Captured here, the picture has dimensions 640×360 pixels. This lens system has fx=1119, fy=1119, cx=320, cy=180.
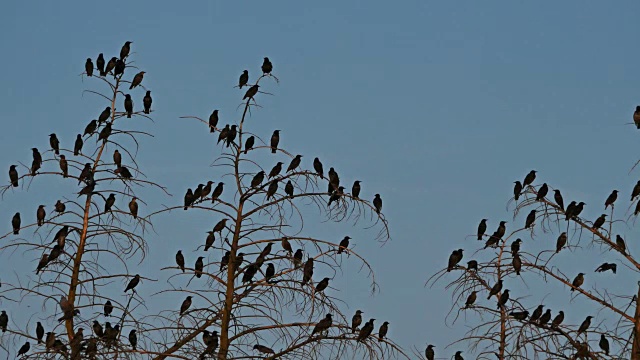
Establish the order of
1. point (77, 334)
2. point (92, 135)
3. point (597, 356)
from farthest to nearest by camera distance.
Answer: point (92, 135) → point (77, 334) → point (597, 356)

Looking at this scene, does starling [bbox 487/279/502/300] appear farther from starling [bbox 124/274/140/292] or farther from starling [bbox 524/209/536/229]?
starling [bbox 124/274/140/292]

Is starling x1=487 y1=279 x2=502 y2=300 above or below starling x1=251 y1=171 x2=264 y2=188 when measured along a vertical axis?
below

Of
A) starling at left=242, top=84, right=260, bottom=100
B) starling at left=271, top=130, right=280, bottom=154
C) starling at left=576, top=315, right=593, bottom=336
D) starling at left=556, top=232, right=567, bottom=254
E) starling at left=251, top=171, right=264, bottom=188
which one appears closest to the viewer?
starling at left=576, top=315, right=593, bottom=336

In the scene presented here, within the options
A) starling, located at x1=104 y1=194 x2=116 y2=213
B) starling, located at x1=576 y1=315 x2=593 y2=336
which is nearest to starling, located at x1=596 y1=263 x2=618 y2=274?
starling, located at x1=576 y1=315 x2=593 y2=336

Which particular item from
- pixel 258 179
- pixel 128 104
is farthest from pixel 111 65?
pixel 258 179

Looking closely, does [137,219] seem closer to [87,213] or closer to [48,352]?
[87,213]

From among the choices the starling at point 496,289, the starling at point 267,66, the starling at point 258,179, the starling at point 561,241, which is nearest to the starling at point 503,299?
the starling at point 496,289

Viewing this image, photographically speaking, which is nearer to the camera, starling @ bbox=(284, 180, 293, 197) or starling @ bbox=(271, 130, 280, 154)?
starling @ bbox=(284, 180, 293, 197)

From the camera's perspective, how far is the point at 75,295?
12.7 meters

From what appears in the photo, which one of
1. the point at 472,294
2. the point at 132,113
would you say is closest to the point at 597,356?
the point at 472,294

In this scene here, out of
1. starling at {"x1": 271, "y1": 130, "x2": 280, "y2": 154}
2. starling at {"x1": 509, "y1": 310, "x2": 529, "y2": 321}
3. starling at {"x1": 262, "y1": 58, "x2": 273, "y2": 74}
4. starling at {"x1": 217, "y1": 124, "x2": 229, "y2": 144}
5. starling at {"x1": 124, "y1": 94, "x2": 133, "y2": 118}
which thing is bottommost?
starling at {"x1": 509, "y1": 310, "x2": 529, "y2": 321}

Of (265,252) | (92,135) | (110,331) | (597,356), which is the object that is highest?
(92,135)

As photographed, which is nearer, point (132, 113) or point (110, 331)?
point (110, 331)

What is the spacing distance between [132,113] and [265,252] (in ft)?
8.01
